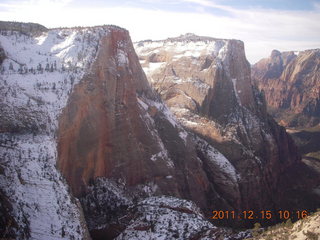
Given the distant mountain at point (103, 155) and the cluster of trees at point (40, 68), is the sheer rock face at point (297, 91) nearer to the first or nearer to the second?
the distant mountain at point (103, 155)

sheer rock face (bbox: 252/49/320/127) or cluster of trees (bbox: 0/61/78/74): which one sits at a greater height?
cluster of trees (bbox: 0/61/78/74)

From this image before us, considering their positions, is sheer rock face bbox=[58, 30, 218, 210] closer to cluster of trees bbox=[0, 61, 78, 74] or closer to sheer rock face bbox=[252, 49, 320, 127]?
cluster of trees bbox=[0, 61, 78, 74]

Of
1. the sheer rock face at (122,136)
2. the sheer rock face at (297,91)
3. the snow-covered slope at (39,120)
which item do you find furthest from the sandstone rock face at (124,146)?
the sheer rock face at (297,91)

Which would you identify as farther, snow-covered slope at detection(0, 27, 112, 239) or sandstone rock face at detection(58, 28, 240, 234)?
sandstone rock face at detection(58, 28, 240, 234)

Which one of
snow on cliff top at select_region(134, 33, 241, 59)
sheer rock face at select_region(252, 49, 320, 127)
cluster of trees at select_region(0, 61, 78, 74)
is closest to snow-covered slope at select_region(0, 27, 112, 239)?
cluster of trees at select_region(0, 61, 78, 74)

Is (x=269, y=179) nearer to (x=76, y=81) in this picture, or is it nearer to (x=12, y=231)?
(x=76, y=81)

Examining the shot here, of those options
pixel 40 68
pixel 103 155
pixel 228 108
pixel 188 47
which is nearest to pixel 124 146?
pixel 103 155
